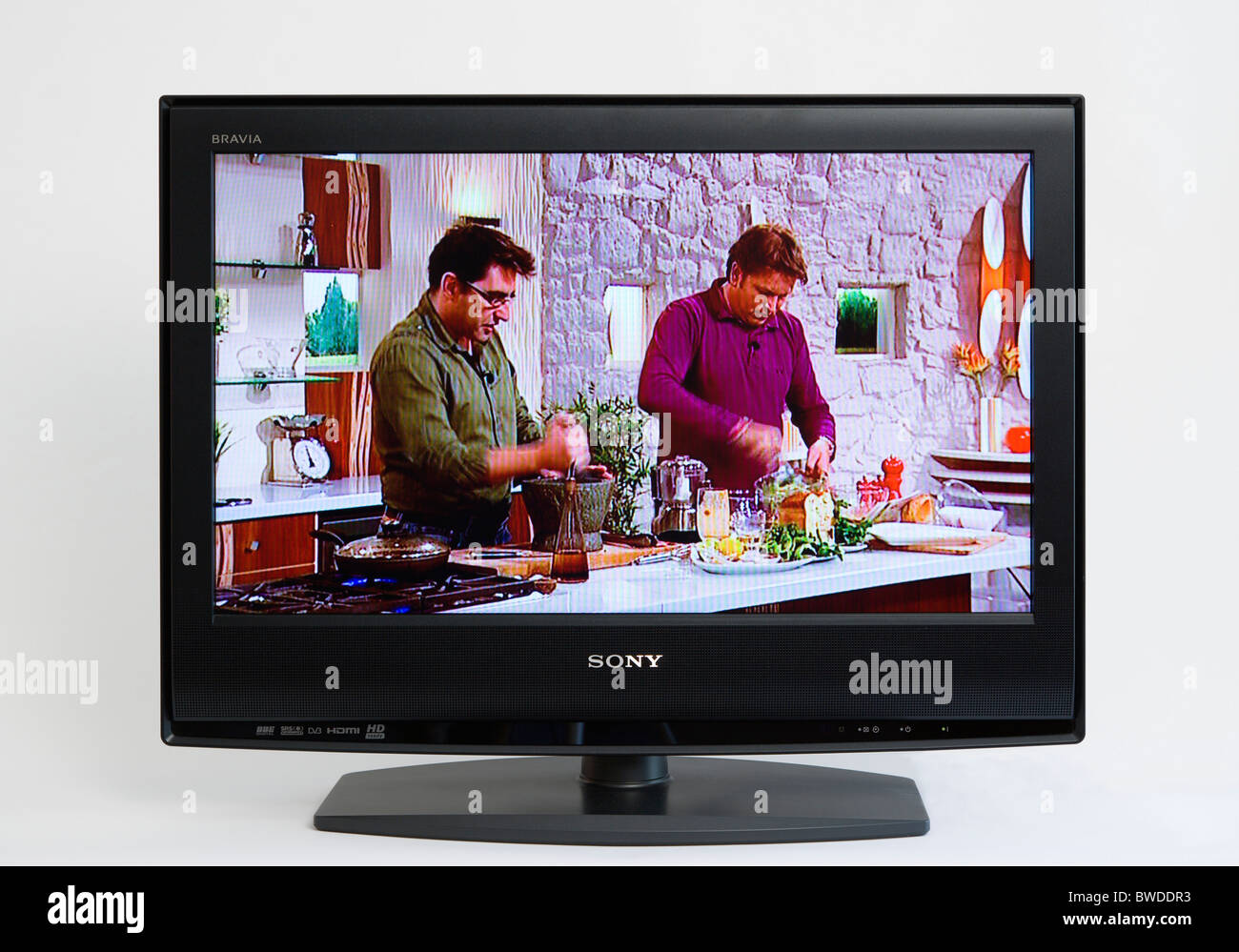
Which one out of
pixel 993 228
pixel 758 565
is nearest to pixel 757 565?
pixel 758 565

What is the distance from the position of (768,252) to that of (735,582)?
0.50 meters

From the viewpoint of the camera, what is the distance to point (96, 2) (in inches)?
116

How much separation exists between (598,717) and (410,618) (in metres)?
0.32

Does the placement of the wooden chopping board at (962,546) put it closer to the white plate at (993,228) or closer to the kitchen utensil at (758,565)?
the kitchen utensil at (758,565)

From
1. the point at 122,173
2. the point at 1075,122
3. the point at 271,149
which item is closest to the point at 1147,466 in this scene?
the point at 1075,122

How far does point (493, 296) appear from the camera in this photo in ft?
7.37

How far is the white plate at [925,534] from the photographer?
2260 mm

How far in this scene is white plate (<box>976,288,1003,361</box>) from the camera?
2238 mm

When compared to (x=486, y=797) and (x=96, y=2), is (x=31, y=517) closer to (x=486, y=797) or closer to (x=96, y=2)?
(x=96, y=2)
